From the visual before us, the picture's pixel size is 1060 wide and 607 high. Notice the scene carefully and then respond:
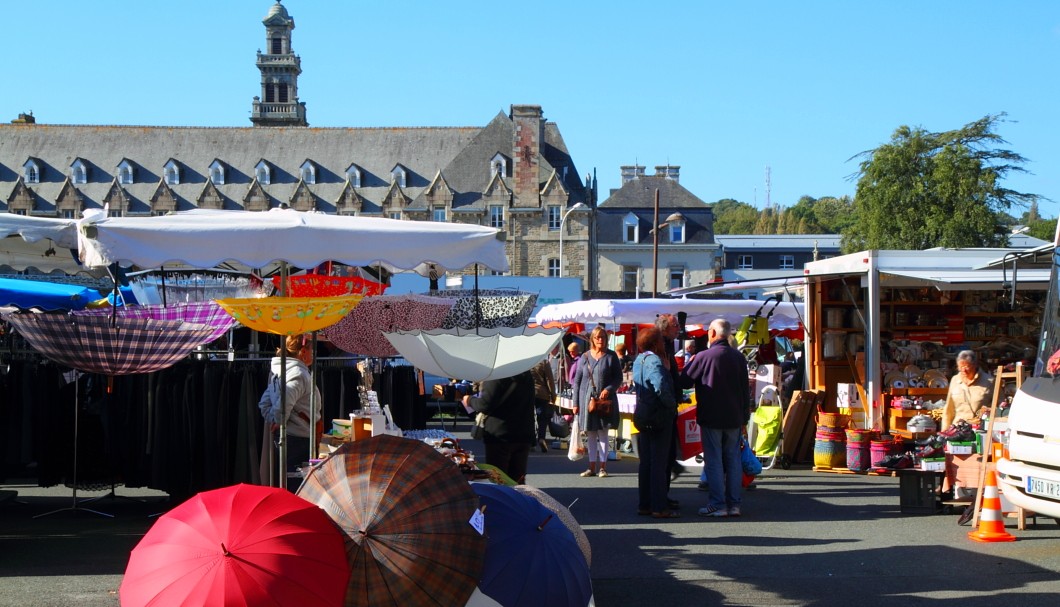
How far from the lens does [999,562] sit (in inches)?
329

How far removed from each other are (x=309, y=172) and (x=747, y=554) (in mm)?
67372

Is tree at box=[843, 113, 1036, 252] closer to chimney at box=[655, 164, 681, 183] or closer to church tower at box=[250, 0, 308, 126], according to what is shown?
chimney at box=[655, 164, 681, 183]

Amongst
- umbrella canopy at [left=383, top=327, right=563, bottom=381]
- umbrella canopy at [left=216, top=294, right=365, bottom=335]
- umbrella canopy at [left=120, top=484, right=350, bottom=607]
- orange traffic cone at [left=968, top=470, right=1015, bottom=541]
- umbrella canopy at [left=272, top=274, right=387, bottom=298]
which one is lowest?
orange traffic cone at [left=968, top=470, right=1015, bottom=541]

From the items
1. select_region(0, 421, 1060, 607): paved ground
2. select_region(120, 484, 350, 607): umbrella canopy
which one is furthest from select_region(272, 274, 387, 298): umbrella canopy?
select_region(120, 484, 350, 607): umbrella canopy

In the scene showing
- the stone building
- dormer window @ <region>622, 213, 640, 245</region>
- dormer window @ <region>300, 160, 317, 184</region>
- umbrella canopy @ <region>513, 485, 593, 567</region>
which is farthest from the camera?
dormer window @ <region>622, 213, 640, 245</region>

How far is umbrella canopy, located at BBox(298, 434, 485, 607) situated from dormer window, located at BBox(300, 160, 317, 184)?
228 ft

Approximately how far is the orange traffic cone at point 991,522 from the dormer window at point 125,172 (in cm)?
7101

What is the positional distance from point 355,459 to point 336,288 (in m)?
5.47

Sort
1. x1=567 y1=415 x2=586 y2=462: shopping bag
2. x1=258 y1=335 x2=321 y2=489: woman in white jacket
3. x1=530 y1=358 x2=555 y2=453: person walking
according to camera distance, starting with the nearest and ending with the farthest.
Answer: x1=258 y1=335 x2=321 y2=489: woman in white jacket
x1=567 y1=415 x2=586 y2=462: shopping bag
x1=530 y1=358 x2=555 y2=453: person walking

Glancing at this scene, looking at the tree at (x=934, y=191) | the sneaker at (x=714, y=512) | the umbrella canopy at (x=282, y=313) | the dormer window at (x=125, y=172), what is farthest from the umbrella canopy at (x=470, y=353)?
the dormer window at (x=125, y=172)

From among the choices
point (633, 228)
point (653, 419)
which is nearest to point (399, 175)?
point (633, 228)

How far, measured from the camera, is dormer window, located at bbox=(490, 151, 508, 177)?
70312 mm

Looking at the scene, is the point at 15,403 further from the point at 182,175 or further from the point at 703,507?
the point at 182,175

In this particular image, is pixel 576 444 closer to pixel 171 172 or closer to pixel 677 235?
pixel 677 235
